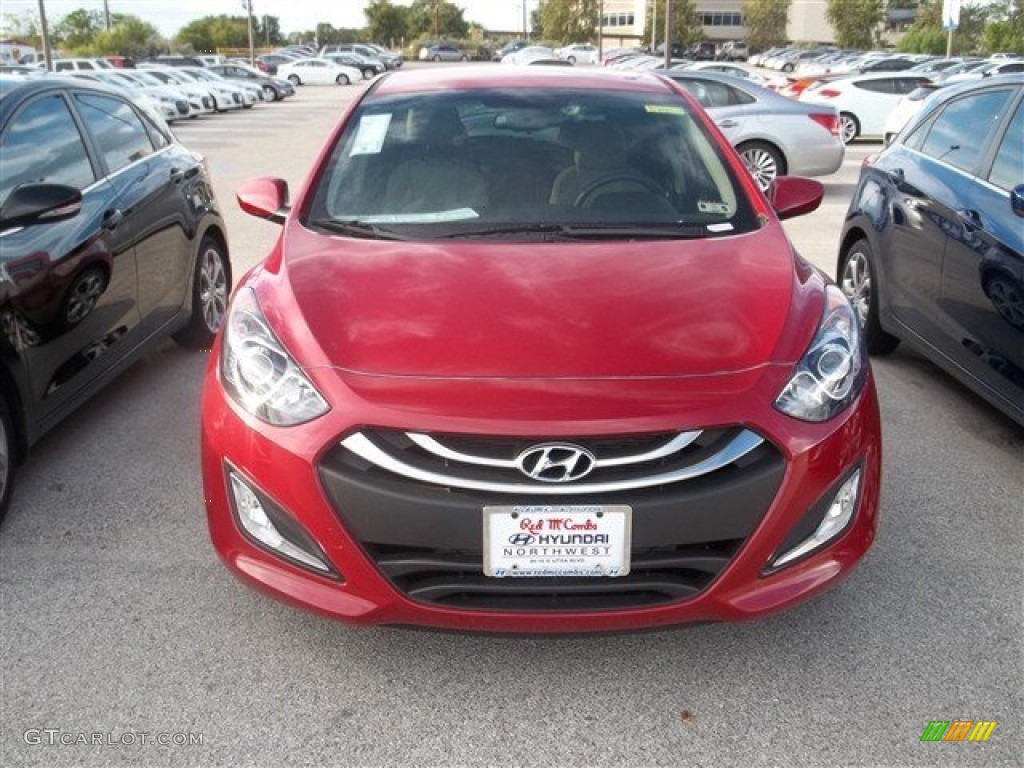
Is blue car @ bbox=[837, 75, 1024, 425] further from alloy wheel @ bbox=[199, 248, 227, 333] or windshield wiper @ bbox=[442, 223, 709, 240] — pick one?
alloy wheel @ bbox=[199, 248, 227, 333]

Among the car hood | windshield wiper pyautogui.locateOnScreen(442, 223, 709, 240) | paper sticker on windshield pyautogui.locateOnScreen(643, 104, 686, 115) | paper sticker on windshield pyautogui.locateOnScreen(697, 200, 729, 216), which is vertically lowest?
the car hood

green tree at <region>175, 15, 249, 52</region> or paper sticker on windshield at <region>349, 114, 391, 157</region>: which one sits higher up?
paper sticker on windshield at <region>349, 114, 391, 157</region>

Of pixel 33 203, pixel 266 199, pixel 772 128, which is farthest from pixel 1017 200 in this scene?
pixel 772 128

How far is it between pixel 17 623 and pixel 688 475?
200 centimetres

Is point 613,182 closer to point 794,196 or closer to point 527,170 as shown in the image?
point 527,170

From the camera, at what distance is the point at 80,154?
445cm

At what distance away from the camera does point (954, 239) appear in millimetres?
4434

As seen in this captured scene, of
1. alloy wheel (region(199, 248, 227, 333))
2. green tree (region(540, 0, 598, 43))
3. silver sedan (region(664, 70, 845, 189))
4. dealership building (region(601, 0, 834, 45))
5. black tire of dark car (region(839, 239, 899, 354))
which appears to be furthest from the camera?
dealership building (region(601, 0, 834, 45))

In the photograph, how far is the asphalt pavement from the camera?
2412 millimetres

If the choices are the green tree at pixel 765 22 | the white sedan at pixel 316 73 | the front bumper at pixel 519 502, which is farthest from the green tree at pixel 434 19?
the front bumper at pixel 519 502

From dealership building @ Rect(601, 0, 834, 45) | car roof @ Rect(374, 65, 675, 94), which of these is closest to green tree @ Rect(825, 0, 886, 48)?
dealership building @ Rect(601, 0, 834, 45)

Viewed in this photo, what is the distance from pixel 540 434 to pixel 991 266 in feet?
8.70

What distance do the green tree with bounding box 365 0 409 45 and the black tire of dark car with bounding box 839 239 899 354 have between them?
353 ft

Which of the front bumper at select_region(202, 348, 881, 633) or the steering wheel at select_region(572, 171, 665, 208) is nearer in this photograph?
the front bumper at select_region(202, 348, 881, 633)
